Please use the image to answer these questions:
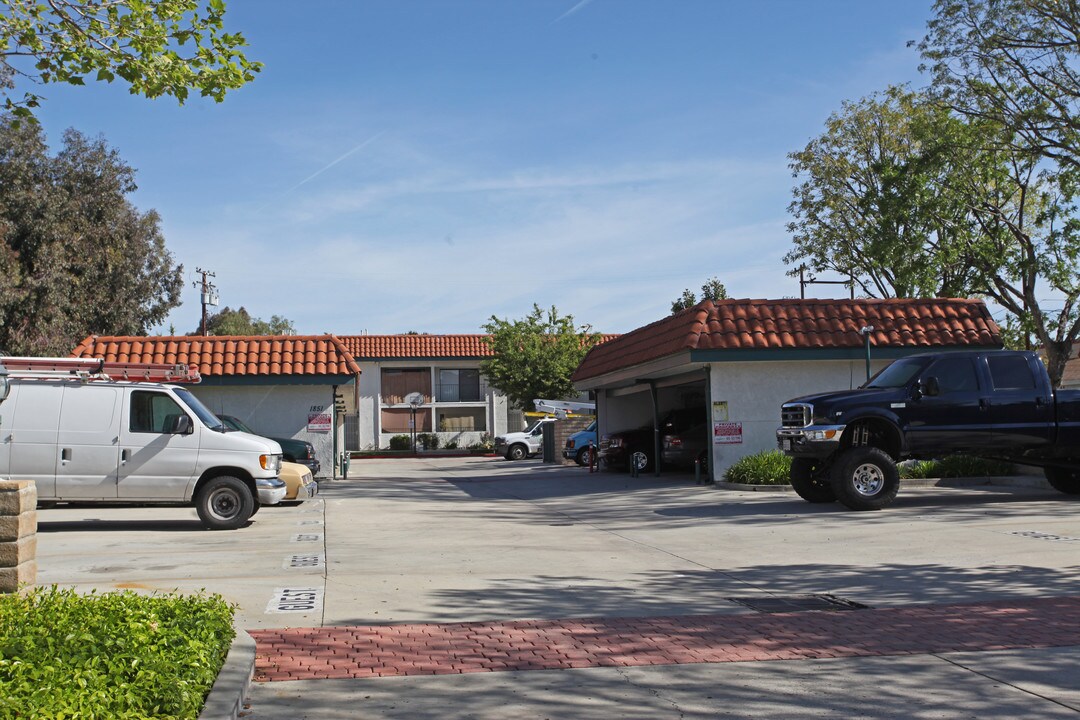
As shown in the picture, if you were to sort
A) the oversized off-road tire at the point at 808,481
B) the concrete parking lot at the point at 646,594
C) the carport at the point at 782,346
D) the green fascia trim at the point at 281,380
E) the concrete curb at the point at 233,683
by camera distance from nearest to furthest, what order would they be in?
1. the concrete curb at the point at 233,683
2. the concrete parking lot at the point at 646,594
3. the oversized off-road tire at the point at 808,481
4. the carport at the point at 782,346
5. the green fascia trim at the point at 281,380

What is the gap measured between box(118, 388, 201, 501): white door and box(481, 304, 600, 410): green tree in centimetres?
3532

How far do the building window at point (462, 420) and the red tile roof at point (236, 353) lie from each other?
35.3 m

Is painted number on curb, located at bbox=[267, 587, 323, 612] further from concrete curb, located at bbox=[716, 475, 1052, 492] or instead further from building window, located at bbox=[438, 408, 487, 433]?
building window, located at bbox=[438, 408, 487, 433]

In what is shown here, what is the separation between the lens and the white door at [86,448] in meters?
14.5

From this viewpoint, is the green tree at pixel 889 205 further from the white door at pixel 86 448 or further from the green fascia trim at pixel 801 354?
the white door at pixel 86 448

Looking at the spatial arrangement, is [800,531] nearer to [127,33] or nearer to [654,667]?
[654,667]

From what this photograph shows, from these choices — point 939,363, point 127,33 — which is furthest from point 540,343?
point 127,33

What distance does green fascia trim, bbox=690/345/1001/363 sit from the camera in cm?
2175

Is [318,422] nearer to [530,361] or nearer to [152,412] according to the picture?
[152,412]

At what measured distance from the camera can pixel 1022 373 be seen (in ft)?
55.3

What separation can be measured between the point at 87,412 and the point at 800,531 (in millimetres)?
9973

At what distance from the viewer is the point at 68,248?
39688 millimetres

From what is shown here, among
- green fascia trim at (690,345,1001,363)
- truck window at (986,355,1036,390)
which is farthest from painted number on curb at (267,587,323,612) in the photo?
green fascia trim at (690,345,1001,363)

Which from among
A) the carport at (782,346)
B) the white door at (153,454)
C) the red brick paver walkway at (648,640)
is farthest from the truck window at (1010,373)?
the white door at (153,454)
